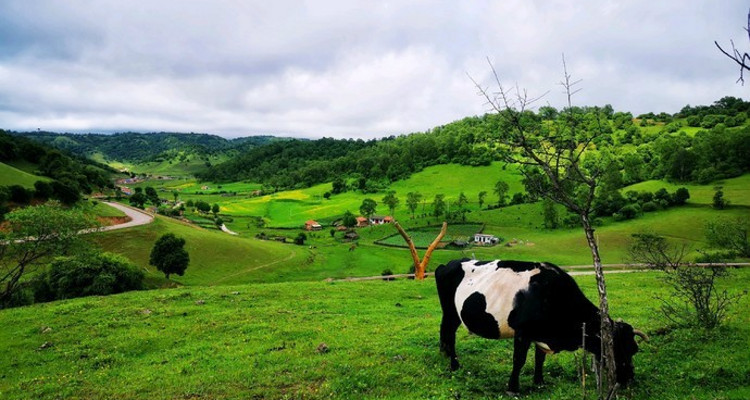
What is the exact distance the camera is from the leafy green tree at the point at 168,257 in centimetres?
4562

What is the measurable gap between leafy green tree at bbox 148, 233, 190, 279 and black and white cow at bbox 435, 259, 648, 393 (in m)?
44.1

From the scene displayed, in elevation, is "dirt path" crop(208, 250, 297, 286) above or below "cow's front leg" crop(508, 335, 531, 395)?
below

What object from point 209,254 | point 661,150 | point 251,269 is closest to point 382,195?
point 661,150

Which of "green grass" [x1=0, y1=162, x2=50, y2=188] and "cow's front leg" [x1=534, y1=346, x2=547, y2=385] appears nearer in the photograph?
"cow's front leg" [x1=534, y1=346, x2=547, y2=385]

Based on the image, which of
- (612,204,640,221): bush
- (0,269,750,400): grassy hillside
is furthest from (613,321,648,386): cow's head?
(612,204,640,221): bush

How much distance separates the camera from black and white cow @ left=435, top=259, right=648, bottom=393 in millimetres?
9156

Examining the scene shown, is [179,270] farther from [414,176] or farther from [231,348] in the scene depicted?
[414,176]

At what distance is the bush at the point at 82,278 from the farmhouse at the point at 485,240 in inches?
2640

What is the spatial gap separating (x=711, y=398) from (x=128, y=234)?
66.0m

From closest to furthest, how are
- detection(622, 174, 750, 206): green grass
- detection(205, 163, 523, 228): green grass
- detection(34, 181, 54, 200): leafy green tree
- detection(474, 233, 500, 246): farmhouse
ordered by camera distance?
detection(34, 181, 54, 200): leafy green tree
detection(622, 174, 750, 206): green grass
detection(474, 233, 500, 246): farmhouse
detection(205, 163, 523, 228): green grass

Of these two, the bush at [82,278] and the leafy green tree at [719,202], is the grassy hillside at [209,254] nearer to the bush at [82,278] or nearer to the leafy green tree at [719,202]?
the bush at [82,278]

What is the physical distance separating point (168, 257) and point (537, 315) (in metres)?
46.3

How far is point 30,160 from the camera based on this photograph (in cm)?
11000

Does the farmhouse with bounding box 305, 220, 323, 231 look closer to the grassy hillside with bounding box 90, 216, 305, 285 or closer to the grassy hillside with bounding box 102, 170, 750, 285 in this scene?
the grassy hillside with bounding box 102, 170, 750, 285
